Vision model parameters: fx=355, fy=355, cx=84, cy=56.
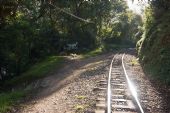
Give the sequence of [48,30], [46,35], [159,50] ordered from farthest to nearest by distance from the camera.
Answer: [48,30]
[46,35]
[159,50]

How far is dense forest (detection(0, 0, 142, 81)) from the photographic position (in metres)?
31.6

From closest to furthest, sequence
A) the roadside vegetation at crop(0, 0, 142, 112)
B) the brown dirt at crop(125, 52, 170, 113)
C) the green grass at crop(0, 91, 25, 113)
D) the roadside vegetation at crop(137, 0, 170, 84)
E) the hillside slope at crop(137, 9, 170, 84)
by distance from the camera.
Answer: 1. the brown dirt at crop(125, 52, 170, 113)
2. the green grass at crop(0, 91, 25, 113)
3. the hillside slope at crop(137, 9, 170, 84)
4. the roadside vegetation at crop(137, 0, 170, 84)
5. the roadside vegetation at crop(0, 0, 142, 112)

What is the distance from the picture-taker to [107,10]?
243 feet

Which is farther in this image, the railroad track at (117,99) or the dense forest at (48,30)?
the dense forest at (48,30)

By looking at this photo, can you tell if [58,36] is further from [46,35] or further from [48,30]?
[46,35]

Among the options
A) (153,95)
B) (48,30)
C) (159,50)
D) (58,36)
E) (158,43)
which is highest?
(48,30)

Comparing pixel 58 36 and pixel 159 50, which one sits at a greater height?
pixel 58 36

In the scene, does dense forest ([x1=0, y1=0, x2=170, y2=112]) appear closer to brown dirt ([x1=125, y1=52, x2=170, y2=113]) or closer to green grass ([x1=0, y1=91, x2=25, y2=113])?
green grass ([x1=0, y1=91, x2=25, y2=113])

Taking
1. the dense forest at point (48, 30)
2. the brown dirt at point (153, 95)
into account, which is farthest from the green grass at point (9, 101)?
the brown dirt at point (153, 95)

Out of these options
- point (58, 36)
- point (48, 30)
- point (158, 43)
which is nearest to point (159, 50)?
point (158, 43)

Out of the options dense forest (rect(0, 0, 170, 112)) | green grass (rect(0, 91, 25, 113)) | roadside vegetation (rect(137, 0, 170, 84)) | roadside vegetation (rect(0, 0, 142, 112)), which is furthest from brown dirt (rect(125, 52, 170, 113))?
roadside vegetation (rect(0, 0, 142, 112))

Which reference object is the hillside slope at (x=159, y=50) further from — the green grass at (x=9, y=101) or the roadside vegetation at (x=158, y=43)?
the green grass at (x=9, y=101)

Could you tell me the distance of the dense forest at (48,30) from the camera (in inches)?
1246

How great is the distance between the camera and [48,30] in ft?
187
